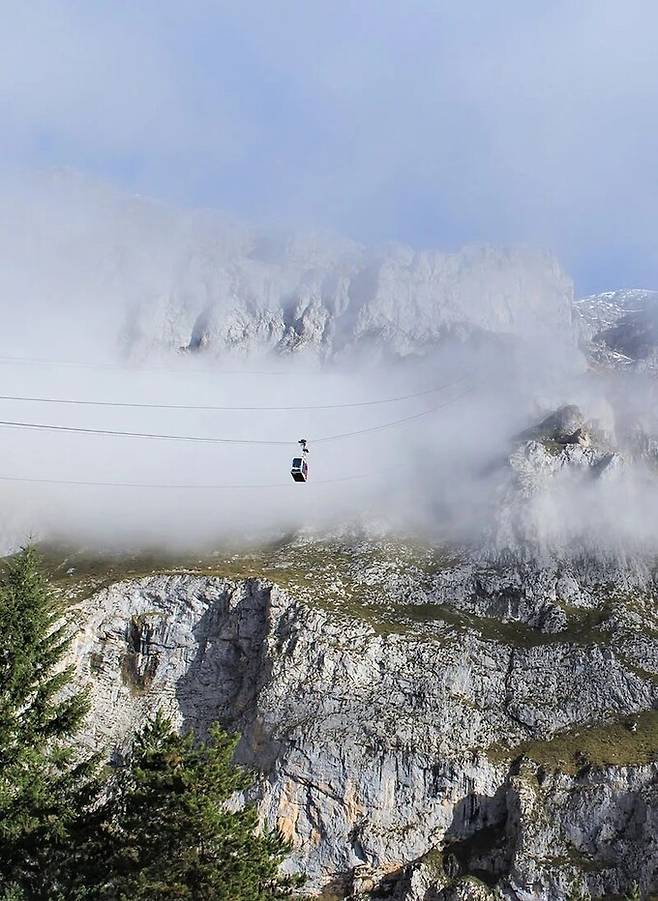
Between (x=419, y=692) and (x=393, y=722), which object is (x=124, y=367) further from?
(x=393, y=722)

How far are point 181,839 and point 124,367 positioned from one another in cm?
17095

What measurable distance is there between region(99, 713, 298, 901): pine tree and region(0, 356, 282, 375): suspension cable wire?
151 metres

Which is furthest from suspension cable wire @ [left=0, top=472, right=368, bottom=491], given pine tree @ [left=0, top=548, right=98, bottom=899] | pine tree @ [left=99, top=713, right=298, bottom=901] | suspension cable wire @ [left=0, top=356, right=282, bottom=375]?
pine tree @ [left=99, top=713, right=298, bottom=901]

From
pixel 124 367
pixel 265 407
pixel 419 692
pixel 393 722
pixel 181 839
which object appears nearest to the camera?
pixel 181 839

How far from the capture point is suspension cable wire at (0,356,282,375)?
583 ft

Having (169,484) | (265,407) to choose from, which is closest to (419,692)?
(169,484)

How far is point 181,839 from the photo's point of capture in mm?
26078

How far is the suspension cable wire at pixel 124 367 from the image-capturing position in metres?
178

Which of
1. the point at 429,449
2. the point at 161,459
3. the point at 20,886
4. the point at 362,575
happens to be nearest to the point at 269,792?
the point at 362,575

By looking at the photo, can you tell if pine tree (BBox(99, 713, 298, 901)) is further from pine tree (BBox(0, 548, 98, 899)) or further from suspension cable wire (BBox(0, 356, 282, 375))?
suspension cable wire (BBox(0, 356, 282, 375))

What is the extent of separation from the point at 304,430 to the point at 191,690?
89922 mm

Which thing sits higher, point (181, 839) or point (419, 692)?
point (181, 839)

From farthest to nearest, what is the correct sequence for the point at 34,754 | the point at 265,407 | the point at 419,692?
the point at 265,407
the point at 419,692
the point at 34,754

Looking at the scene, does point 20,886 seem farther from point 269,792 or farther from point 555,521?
point 555,521
